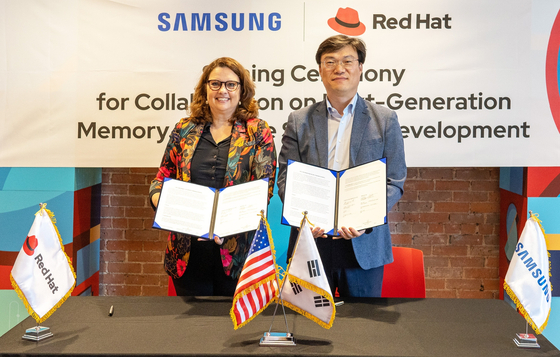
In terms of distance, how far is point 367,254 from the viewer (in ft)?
7.11

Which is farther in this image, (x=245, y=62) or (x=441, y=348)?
(x=245, y=62)

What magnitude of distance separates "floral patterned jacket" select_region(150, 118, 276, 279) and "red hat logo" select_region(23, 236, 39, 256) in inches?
26.4

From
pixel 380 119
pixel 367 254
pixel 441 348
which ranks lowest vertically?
pixel 441 348

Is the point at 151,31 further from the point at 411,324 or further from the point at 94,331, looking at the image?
the point at 411,324

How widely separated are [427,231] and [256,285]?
2.57m

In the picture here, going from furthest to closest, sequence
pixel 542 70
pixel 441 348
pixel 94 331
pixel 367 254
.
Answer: pixel 542 70
pixel 367 254
pixel 94 331
pixel 441 348

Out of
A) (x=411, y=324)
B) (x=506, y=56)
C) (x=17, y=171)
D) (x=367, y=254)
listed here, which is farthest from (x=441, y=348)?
(x=17, y=171)

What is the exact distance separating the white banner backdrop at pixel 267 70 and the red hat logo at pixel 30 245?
1.70 meters

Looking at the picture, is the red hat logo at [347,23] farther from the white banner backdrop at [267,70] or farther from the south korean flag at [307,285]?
the south korean flag at [307,285]

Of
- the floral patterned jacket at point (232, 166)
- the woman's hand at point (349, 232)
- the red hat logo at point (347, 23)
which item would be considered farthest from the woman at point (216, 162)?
the red hat logo at point (347, 23)

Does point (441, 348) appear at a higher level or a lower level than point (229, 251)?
lower

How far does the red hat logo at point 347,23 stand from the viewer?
322cm

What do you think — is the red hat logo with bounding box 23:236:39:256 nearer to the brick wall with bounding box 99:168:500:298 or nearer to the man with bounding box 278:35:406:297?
the man with bounding box 278:35:406:297

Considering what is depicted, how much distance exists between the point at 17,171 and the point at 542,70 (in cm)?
368
